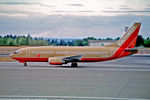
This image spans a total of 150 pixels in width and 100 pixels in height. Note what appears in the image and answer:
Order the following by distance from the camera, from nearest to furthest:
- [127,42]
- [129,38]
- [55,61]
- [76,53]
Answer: [55,61], [76,53], [127,42], [129,38]

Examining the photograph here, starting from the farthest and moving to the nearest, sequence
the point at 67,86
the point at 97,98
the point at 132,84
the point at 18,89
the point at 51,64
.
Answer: the point at 51,64
the point at 132,84
the point at 67,86
the point at 18,89
the point at 97,98

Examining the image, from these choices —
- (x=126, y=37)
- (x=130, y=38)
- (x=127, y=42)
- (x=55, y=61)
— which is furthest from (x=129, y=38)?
(x=55, y=61)

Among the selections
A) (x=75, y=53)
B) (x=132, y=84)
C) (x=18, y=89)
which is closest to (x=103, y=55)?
(x=75, y=53)

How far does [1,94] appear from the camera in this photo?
2058 cm

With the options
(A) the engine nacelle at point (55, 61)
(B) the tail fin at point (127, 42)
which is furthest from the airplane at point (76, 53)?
(A) the engine nacelle at point (55, 61)

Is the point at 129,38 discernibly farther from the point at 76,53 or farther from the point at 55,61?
the point at 55,61

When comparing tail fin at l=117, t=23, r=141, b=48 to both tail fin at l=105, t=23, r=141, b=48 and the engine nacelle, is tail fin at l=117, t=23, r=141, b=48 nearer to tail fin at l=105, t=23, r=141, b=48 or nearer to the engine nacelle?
tail fin at l=105, t=23, r=141, b=48

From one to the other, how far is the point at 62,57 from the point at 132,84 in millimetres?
21009

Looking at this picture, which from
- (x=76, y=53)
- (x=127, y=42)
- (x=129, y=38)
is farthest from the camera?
(x=129, y=38)

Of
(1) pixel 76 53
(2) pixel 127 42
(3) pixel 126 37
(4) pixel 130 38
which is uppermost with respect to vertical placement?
(3) pixel 126 37

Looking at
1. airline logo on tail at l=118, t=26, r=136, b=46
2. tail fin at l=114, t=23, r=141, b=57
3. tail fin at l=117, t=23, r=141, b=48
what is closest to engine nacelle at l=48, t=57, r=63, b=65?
tail fin at l=114, t=23, r=141, b=57

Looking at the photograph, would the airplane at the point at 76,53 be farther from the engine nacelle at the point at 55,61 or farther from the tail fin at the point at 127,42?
the engine nacelle at the point at 55,61

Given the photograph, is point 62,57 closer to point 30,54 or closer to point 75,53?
point 75,53

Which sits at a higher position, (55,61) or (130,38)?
(130,38)
